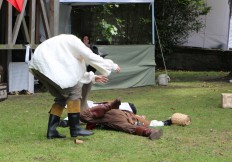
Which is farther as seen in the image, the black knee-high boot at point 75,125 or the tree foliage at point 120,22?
the tree foliage at point 120,22

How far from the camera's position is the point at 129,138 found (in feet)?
21.8

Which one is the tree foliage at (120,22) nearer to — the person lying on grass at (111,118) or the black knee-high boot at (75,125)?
the person lying on grass at (111,118)

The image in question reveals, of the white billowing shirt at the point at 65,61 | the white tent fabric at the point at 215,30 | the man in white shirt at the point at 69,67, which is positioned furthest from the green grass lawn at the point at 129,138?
the white tent fabric at the point at 215,30

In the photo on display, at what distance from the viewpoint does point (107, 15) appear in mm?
15484

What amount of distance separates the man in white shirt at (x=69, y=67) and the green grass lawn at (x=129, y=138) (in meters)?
0.48

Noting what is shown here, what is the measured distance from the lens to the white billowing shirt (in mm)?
6250

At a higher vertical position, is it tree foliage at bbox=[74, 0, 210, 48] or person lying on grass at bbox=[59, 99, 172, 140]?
tree foliage at bbox=[74, 0, 210, 48]

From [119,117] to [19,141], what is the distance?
4.78ft

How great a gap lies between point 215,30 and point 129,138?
1479cm

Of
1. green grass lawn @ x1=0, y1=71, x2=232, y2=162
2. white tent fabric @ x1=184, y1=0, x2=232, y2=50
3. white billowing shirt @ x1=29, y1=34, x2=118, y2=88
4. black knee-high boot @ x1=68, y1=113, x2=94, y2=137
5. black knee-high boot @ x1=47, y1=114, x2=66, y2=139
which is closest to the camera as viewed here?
green grass lawn @ x1=0, y1=71, x2=232, y2=162

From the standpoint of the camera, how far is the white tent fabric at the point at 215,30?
20234 millimetres

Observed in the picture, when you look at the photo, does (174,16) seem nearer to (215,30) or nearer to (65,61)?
(215,30)

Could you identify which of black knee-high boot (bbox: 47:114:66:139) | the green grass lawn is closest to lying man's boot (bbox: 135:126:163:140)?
the green grass lawn

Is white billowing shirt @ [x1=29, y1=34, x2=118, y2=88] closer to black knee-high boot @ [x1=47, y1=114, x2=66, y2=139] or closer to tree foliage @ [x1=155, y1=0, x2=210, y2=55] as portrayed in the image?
black knee-high boot @ [x1=47, y1=114, x2=66, y2=139]
